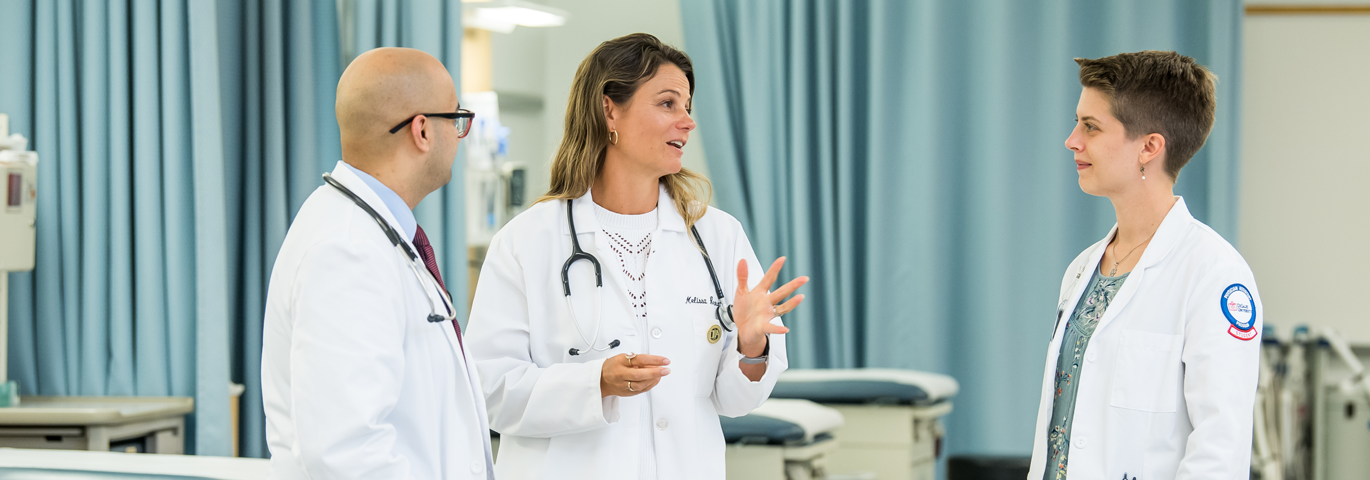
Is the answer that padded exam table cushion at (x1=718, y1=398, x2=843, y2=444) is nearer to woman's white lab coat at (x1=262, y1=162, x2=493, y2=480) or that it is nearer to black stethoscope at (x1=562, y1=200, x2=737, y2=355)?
black stethoscope at (x1=562, y1=200, x2=737, y2=355)

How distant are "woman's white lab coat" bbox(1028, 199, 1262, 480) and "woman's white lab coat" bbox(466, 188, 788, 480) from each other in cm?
46

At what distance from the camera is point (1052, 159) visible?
127 inches

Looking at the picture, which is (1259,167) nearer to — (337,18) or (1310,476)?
(1310,476)

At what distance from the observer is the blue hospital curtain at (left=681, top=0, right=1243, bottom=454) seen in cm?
324

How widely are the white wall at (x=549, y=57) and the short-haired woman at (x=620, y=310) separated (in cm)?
227

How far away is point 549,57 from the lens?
3.96m

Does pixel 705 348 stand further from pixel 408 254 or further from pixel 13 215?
pixel 13 215

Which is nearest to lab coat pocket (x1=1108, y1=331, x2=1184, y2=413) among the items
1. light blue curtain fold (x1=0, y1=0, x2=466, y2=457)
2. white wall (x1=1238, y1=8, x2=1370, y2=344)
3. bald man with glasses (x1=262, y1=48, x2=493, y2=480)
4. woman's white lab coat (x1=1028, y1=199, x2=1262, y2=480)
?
woman's white lab coat (x1=1028, y1=199, x2=1262, y2=480)

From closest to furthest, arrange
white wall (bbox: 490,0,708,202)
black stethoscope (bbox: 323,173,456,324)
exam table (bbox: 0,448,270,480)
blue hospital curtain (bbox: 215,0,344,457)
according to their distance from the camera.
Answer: black stethoscope (bbox: 323,173,456,324), exam table (bbox: 0,448,270,480), blue hospital curtain (bbox: 215,0,344,457), white wall (bbox: 490,0,708,202)

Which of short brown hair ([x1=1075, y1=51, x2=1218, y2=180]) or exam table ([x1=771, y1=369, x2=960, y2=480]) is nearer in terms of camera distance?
short brown hair ([x1=1075, y1=51, x2=1218, y2=180])

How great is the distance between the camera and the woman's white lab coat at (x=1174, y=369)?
1.19m

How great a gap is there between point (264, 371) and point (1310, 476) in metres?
3.44

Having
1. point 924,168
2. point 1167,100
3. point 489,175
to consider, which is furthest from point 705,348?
point 489,175

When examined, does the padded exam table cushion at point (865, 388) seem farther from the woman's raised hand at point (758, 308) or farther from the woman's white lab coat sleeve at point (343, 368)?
the woman's white lab coat sleeve at point (343, 368)
